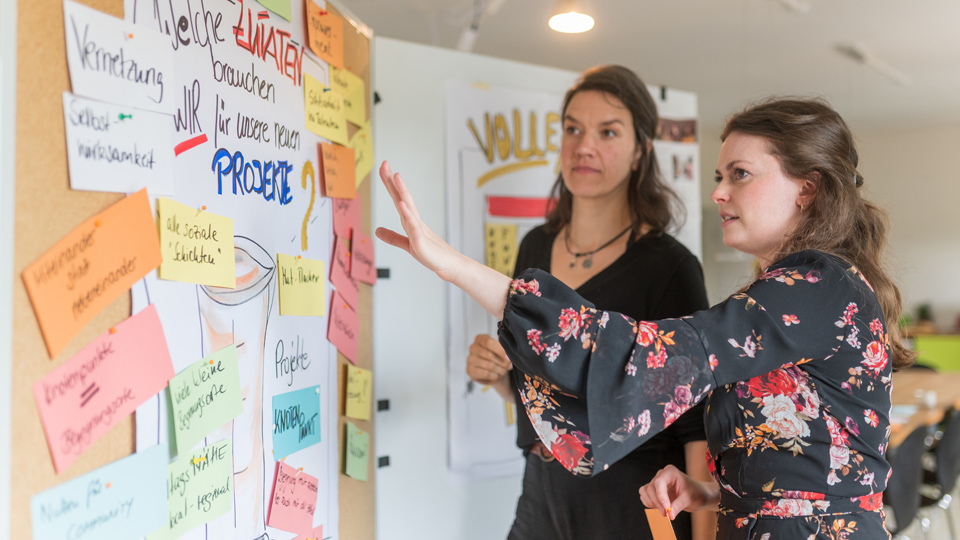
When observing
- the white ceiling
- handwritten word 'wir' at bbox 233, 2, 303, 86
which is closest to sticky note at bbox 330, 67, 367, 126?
handwritten word 'wir' at bbox 233, 2, 303, 86

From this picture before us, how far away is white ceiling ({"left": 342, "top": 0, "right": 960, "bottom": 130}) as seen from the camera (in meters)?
4.01

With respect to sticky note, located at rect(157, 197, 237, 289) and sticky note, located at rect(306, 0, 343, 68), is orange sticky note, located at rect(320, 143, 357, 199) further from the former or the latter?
sticky note, located at rect(157, 197, 237, 289)

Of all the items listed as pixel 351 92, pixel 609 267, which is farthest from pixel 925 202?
pixel 351 92

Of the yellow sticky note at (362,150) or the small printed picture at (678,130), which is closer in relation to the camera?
the yellow sticky note at (362,150)

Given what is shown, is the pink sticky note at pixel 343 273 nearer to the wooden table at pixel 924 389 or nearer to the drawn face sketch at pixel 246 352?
the drawn face sketch at pixel 246 352

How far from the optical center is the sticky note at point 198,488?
0.81 m

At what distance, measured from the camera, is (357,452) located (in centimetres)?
143

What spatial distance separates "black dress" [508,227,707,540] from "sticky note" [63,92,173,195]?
0.77 m

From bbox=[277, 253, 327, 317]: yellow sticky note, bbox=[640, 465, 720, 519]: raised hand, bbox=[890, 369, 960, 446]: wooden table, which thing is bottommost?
bbox=[890, 369, 960, 446]: wooden table

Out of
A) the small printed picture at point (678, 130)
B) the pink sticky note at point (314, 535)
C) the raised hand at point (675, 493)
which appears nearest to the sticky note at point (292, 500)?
the pink sticky note at point (314, 535)

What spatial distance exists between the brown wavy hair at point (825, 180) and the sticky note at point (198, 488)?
0.92 m

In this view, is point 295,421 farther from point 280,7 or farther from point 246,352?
point 280,7

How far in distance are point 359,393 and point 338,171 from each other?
1.58 feet

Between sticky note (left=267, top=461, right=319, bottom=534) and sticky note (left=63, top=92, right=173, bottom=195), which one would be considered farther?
sticky note (left=267, top=461, right=319, bottom=534)
